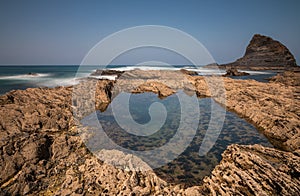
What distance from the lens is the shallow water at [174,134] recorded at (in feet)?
24.2

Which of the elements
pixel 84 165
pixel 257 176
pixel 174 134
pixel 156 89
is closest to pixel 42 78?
pixel 156 89

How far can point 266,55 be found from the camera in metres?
91.9

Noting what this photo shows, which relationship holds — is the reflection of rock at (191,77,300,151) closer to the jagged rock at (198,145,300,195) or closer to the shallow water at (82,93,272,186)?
the shallow water at (82,93,272,186)

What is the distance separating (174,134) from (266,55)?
340 feet

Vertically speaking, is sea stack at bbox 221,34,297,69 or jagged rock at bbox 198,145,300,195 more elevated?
sea stack at bbox 221,34,297,69

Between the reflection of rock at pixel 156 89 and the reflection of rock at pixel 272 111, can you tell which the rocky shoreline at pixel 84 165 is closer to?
the reflection of rock at pixel 272 111

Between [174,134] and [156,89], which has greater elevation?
[156,89]

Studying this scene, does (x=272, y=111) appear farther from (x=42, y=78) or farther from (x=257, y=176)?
(x=42, y=78)

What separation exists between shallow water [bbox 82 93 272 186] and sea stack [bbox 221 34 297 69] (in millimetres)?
86967

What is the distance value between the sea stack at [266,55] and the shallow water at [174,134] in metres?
87.0

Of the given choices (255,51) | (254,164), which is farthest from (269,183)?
(255,51)

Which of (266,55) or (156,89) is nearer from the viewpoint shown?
(156,89)

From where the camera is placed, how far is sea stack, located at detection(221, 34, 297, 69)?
3428 inches

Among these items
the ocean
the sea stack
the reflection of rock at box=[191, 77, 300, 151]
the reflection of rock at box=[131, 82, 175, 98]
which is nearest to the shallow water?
the reflection of rock at box=[191, 77, 300, 151]
